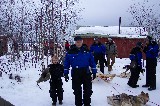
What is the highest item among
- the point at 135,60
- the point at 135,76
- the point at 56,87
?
the point at 135,60

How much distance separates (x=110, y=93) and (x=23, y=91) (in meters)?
2.62

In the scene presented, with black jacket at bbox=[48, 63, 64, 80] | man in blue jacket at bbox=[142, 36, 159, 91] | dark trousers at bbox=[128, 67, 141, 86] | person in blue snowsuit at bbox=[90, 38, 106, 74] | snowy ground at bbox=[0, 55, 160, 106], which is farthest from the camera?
person in blue snowsuit at bbox=[90, 38, 106, 74]

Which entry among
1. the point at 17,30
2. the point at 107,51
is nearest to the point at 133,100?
the point at 107,51

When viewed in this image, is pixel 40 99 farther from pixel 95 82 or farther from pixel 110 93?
pixel 95 82

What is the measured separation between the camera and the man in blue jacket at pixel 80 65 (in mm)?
7156

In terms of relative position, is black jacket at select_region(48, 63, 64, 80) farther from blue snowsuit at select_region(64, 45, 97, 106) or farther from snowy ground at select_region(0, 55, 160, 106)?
snowy ground at select_region(0, 55, 160, 106)

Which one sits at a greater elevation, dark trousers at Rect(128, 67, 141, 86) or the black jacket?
the black jacket

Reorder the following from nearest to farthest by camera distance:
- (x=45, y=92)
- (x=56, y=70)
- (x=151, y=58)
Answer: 1. (x=56, y=70)
2. (x=45, y=92)
3. (x=151, y=58)

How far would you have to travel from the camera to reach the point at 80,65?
720 cm

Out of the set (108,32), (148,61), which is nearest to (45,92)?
(148,61)

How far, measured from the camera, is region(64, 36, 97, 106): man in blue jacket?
7156 mm

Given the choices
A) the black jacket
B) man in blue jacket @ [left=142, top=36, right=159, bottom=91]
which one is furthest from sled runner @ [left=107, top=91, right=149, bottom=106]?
man in blue jacket @ [left=142, top=36, right=159, bottom=91]

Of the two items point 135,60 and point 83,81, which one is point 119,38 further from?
point 83,81

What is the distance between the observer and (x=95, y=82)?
11266 millimetres
